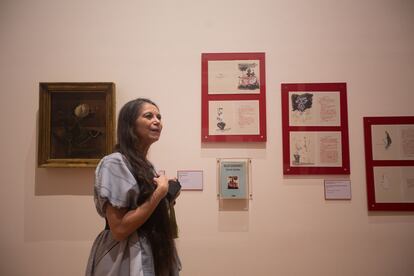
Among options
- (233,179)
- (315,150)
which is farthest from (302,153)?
(233,179)

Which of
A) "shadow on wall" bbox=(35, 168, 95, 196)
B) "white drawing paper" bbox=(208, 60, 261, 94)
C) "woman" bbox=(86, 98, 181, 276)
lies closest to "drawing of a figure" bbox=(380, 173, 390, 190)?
"white drawing paper" bbox=(208, 60, 261, 94)

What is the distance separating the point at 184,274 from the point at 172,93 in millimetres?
1011

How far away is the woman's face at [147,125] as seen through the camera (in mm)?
1070

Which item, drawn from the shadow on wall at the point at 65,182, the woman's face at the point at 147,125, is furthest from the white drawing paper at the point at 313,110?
the shadow on wall at the point at 65,182

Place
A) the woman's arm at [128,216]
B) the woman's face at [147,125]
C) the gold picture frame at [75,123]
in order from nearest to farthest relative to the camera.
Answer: the woman's arm at [128,216]
the woman's face at [147,125]
the gold picture frame at [75,123]

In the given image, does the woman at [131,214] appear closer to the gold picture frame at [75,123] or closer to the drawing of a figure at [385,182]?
the gold picture frame at [75,123]

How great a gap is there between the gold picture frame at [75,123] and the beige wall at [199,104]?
0.08 metres

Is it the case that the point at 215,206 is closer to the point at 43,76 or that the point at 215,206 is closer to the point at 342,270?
the point at 342,270

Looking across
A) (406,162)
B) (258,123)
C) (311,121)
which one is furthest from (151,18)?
(406,162)

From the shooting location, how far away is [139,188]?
961mm

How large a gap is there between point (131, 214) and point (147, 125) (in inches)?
13.3

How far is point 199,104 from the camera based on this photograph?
1584mm

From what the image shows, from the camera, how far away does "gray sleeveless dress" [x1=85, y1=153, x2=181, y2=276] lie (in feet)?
3.03

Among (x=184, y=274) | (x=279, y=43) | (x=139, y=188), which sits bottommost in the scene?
(x=184, y=274)
